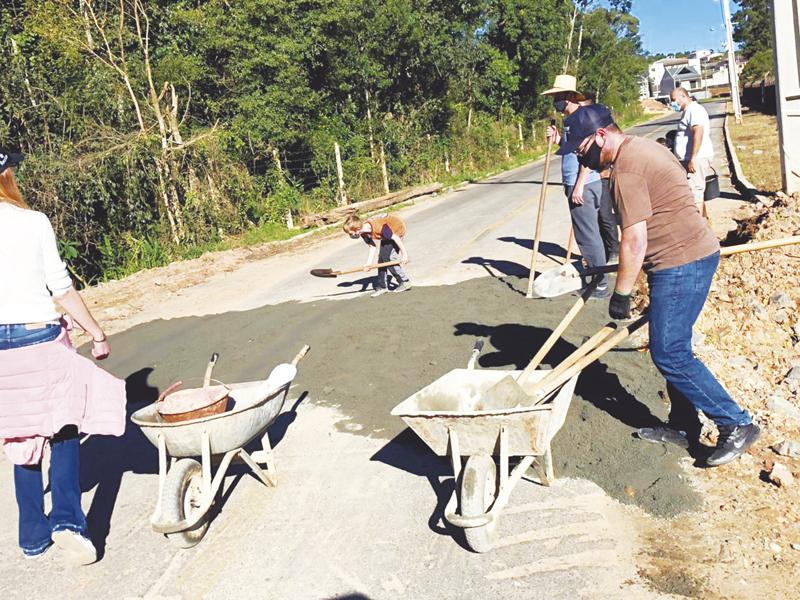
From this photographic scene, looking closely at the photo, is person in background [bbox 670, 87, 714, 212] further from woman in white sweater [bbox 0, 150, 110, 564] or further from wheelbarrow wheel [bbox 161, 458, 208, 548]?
woman in white sweater [bbox 0, 150, 110, 564]

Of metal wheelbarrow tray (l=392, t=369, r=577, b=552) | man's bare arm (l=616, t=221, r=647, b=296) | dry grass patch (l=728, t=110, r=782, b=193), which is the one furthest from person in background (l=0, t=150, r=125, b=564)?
dry grass patch (l=728, t=110, r=782, b=193)

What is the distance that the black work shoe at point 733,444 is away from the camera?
3.90 m

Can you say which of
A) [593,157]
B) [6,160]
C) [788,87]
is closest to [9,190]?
[6,160]

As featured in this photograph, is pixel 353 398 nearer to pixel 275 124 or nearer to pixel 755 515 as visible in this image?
pixel 755 515

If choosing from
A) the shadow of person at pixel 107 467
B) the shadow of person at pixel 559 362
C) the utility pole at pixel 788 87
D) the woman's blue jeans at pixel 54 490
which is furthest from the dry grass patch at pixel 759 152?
the woman's blue jeans at pixel 54 490

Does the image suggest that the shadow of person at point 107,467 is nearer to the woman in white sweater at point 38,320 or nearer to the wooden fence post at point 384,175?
the woman in white sweater at point 38,320

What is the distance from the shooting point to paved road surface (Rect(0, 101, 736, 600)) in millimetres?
3326

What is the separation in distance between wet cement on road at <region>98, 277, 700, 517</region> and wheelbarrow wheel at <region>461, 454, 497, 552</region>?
0.78 metres

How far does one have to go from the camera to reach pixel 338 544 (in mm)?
3768

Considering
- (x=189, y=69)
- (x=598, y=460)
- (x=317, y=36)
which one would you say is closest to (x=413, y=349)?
(x=598, y=460)

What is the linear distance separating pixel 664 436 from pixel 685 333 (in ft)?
2.44

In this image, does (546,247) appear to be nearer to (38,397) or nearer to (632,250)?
(632,250)

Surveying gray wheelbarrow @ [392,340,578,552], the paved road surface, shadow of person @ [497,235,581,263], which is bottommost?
the paved road surface

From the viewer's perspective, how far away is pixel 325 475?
4602 mm
